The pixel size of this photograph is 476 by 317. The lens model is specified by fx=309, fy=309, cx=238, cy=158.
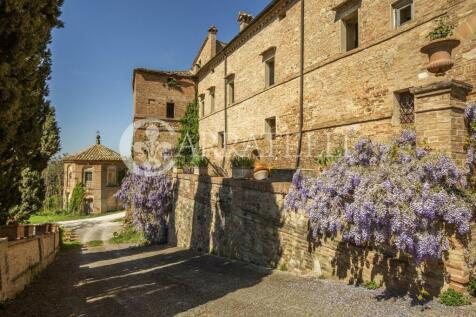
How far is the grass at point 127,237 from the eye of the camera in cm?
2074

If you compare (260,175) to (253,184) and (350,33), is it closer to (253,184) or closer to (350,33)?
(253,184)

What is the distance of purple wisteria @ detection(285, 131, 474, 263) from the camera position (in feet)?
14.4

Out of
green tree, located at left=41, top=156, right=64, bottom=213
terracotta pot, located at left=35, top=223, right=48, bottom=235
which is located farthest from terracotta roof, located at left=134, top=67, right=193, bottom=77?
green tree, located at left=41, top=156, right=64, bottom=213

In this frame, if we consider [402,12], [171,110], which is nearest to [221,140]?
[171,110]

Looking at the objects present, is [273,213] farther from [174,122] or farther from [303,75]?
[174,122]

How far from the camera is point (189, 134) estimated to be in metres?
23.7

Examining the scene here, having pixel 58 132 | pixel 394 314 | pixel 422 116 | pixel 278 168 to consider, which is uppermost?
pixel 58 132

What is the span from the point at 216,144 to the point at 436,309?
16866 millimetres

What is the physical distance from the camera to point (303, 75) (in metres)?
12.8

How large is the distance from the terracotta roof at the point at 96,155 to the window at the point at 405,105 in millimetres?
32659

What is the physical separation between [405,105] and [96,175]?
33518mm

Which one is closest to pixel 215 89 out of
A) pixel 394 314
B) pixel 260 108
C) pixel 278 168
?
pixel 260 108

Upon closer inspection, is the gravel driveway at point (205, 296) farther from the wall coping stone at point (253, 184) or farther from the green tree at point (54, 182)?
the green tree at point (54, 182)

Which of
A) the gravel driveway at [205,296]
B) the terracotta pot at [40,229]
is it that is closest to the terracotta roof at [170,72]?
the terracotta pot at [40,229]
